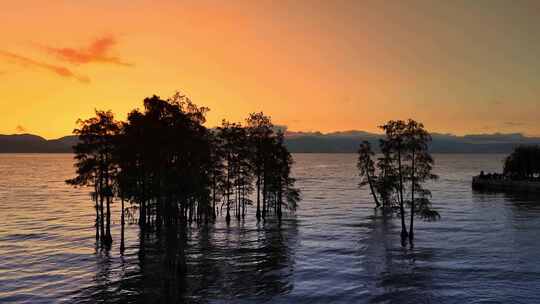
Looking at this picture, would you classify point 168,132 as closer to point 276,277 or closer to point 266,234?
point 276,277

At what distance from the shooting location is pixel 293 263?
50156 mm

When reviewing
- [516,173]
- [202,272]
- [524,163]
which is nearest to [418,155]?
[202,272]

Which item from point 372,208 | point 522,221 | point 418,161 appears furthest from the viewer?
point 372,208

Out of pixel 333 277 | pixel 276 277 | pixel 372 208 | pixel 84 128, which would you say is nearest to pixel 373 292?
pixel 333 277

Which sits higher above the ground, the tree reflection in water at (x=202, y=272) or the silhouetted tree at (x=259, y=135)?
the silhouetted tree at (x=259, y=135)

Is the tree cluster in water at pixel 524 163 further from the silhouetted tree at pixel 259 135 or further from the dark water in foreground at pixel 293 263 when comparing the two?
the silhouetted tree at pixel 259 135

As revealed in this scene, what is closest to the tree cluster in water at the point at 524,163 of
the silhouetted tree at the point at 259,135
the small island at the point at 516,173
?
the small island at the point at 516,173

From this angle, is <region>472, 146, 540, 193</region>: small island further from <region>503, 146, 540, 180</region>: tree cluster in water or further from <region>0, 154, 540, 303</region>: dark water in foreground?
<region>0, 154, 540, 303</region>: dark water in foreground

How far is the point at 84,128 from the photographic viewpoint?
1981 inches

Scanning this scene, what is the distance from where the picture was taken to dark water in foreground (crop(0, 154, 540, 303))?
38.9 metres

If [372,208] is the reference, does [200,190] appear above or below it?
above

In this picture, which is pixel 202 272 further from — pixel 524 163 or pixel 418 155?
pixel 524 163

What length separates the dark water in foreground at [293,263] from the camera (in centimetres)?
3894

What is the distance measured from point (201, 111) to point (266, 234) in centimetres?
3043
